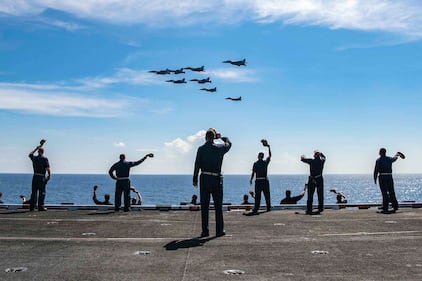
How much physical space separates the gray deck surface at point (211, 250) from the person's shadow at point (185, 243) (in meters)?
0.02

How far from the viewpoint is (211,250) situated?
7789 mm

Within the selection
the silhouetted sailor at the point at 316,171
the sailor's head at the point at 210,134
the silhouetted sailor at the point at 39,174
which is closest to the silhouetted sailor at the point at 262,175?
the silhouetted sailor at the point at 316,171

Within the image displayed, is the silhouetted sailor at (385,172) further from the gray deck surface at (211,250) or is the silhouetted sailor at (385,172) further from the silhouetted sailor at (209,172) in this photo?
the silhouetted sailor at (209,172)

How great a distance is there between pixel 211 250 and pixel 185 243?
0.99m

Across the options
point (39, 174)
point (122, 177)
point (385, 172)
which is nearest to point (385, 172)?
point (385, 172)

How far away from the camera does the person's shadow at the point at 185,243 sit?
8.10m

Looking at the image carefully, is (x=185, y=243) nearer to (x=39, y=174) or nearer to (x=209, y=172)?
(x=209, y=172)

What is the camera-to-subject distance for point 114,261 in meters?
6.75

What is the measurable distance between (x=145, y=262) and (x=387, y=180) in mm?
12439

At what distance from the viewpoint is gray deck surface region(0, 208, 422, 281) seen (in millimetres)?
5938

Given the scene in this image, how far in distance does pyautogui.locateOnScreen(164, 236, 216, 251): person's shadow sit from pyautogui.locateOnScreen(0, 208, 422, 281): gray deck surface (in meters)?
0.02

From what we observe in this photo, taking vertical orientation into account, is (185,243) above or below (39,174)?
below

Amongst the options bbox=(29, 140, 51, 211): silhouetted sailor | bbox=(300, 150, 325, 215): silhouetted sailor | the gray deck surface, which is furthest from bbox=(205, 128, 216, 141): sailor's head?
A: bbox=(29, 140, 51, 211): silhouetted sailor

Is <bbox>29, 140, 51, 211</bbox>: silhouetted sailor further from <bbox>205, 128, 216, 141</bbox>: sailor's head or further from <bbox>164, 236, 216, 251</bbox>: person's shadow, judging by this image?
<bbox>164, 236, 216, 251</bbox>: person's shadow
